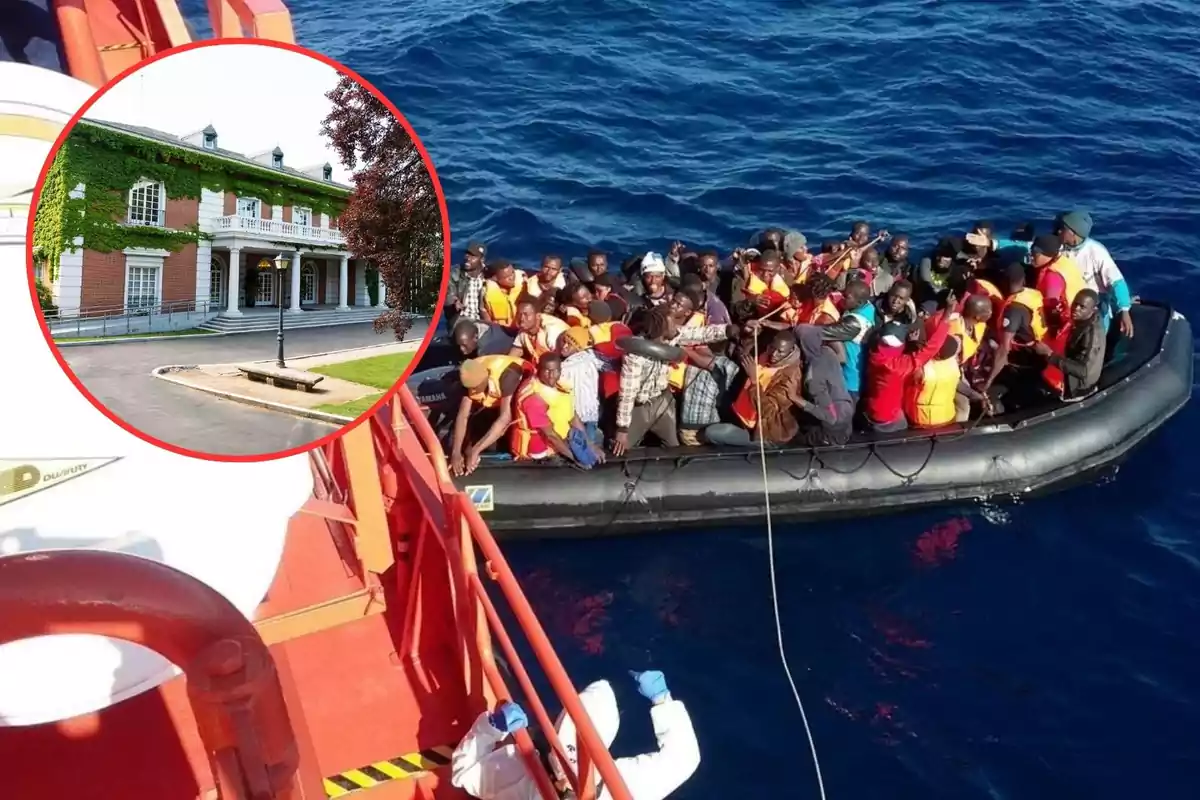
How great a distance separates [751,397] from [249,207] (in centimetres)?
712

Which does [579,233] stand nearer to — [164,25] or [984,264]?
[984,264]

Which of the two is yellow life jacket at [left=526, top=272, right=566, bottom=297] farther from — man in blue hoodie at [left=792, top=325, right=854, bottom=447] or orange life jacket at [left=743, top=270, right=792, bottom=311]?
man in blue hoodie at [left=792, top=325, right=854, bottom=447]

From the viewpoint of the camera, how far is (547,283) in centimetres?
955

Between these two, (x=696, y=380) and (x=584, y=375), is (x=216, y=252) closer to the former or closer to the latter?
(x=584, y=375)

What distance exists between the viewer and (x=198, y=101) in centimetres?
160

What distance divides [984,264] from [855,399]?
306 cm

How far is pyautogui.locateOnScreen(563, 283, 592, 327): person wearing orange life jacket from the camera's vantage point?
354 inches

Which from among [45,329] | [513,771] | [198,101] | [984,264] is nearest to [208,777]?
[513,771]

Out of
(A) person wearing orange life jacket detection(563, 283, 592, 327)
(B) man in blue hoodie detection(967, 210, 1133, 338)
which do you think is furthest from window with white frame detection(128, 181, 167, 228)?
(B) man in blue hoodie detection(967, 210, 1133, 338)

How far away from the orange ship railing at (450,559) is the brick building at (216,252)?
141cm

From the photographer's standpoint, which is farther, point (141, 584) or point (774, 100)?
Answer: point (774, 100)

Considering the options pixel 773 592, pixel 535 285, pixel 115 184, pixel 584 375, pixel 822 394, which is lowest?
pixel 773 592

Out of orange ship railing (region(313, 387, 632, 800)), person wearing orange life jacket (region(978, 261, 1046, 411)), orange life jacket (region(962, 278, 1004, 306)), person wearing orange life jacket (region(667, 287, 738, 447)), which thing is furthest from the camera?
orange life jacket (region(962, 278, 1004, 306))

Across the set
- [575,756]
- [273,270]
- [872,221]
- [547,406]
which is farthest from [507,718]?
[872,221]
